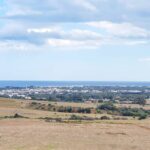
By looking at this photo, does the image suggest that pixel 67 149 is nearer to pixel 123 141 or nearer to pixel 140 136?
pixel 123 141

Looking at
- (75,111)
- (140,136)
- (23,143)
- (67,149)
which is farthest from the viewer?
(75,111)

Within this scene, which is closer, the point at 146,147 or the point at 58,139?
the point at 146,147

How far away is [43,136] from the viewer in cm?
4081

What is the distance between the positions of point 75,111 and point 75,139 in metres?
65.6

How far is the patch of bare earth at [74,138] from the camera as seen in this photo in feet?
115

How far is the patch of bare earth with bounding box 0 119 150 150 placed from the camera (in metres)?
34.9

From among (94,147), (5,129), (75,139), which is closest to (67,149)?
(94,147)

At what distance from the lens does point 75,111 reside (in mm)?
104625

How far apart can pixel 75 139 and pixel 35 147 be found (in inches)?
215

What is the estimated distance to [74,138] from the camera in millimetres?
39625

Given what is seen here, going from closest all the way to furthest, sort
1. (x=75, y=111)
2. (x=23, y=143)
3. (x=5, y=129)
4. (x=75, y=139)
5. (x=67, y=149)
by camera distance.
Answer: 1. (x=67, y=149)
2. (x=23, y=143)
3. (x=75, y=139)
4. (x=5, y=129)
5. (x=75, y=111)

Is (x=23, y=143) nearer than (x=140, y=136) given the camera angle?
Yes

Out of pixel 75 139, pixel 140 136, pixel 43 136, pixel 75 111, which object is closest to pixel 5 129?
pixel 43 136

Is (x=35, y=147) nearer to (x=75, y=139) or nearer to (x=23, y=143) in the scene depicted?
(x=23, y=143)
